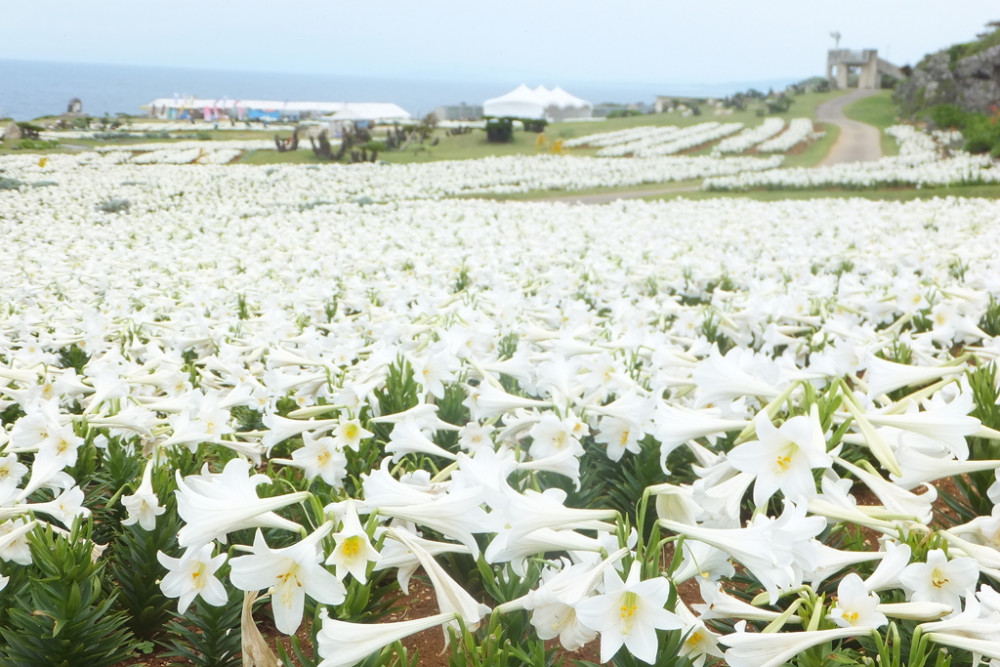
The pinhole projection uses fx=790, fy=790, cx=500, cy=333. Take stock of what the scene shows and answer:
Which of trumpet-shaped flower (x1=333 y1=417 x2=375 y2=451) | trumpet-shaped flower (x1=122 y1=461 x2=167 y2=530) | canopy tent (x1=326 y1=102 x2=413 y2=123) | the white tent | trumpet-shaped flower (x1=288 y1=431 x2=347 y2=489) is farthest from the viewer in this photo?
the white tent

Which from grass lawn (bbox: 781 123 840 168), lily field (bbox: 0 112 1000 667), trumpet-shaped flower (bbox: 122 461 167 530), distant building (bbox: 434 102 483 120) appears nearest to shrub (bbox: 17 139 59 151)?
lily field (bbox: 0 112 1000 667)

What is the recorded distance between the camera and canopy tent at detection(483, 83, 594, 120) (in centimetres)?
5131

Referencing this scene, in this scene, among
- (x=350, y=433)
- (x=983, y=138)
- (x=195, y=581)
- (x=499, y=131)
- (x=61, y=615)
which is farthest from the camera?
(x=499, y=131)

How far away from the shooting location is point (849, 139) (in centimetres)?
3269

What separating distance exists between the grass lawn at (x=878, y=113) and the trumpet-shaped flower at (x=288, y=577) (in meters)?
32.9

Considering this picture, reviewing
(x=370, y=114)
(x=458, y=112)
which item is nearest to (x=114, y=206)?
(x=370, y=114)

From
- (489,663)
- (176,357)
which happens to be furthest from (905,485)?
(176,357)

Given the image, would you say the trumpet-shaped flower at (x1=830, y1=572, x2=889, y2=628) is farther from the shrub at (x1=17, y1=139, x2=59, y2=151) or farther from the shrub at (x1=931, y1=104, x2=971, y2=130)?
the shrub at (x1=931, y1=104, x2=971, y2=130)

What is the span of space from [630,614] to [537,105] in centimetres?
5200

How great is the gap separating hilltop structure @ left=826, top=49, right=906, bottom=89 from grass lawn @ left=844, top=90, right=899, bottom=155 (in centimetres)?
2088

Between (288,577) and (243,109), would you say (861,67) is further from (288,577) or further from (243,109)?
(288,577)

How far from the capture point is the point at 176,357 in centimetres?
460

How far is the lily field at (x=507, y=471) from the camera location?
1.78m

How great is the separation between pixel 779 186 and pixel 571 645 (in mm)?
19071
